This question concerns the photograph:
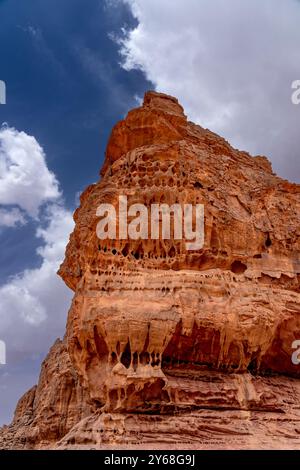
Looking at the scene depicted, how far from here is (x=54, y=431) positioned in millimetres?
24422

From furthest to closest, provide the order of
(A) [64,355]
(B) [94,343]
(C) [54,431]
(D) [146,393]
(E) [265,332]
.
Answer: (A) [64,355] < (C) [54,431] < (E) [265,332] < (B) [94,343] < (D) [146,393]

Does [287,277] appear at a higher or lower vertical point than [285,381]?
higher

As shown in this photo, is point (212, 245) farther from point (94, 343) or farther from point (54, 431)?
point (54, 431)

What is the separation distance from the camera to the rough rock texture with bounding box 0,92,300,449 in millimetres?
14758

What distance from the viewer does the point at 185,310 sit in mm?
16125

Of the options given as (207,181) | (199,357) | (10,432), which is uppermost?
(207,181)

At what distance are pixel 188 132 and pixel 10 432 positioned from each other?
23194mm

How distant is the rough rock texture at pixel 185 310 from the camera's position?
581 inches

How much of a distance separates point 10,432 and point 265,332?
21018 millimetres

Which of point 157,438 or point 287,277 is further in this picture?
point 287,277

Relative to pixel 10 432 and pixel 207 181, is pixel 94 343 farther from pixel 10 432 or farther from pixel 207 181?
pixel 10 432
